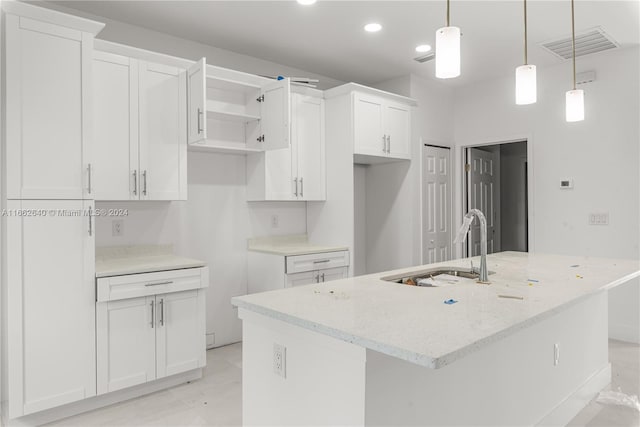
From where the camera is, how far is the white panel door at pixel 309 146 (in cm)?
411

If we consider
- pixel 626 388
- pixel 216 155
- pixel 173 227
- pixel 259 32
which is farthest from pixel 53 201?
pixel 626 388

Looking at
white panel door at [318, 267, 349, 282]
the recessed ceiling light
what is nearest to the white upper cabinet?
the recessed ceiling light

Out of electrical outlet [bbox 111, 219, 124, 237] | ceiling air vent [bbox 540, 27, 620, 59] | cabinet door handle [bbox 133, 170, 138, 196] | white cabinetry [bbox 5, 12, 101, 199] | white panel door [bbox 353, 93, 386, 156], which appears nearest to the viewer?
white cabinetry [bbox 5, 12, 101, 199]

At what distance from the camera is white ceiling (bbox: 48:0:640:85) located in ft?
10.3

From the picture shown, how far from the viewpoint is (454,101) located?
17.5ft

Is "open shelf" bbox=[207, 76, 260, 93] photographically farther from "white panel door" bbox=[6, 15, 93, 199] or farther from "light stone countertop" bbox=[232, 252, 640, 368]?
"light stone countertop" bbox=[232, 252, 640, 368]

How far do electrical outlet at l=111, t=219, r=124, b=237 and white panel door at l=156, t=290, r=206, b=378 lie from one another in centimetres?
71

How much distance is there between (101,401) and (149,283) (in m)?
0.80

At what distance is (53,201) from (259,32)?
2.06m

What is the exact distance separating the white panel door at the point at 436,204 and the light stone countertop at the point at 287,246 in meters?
1.27

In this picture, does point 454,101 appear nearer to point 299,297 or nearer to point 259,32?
point 259,32

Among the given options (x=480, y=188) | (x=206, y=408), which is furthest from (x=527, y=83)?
(x=480, y=188)

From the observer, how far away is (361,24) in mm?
3469

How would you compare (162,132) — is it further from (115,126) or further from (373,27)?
(373,27)
